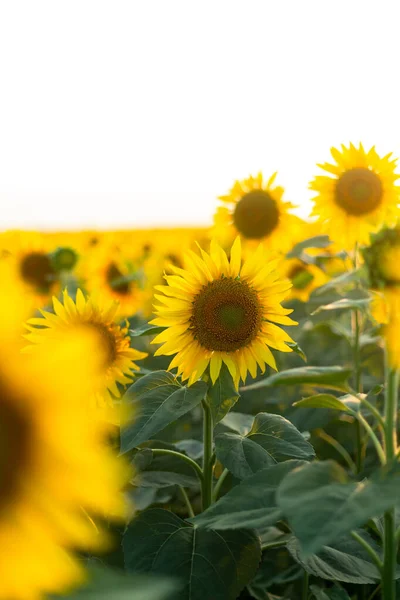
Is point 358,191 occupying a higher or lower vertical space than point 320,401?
higher

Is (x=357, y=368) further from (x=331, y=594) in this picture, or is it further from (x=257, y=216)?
(x=257, y=216)

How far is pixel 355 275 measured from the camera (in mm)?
1454

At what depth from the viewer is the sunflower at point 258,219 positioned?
420 centimetres

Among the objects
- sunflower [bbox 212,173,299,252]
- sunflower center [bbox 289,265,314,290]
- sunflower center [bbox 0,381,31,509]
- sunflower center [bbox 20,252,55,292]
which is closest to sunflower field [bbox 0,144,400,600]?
sunflower center [bbox 0,381,31,509]

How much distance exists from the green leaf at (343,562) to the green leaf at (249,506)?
31cm

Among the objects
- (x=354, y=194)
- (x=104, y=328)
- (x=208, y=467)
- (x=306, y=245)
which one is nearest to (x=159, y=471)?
(x=208, y=467)

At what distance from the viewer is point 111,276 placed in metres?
5.76

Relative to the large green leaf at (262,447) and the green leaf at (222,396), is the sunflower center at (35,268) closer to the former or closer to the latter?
the green leaf at (222,396)

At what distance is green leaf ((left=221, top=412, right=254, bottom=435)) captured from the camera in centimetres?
217

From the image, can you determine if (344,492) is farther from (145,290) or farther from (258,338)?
(145,290)

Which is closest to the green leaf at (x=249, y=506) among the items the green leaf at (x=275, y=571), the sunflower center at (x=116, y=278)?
the green leaf at (x=275, y=571)

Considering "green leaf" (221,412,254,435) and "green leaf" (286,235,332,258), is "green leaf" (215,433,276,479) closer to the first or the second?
"green leaf" (221,412,254,435)

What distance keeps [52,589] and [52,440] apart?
165 mm

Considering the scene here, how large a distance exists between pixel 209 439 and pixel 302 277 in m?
3.78
